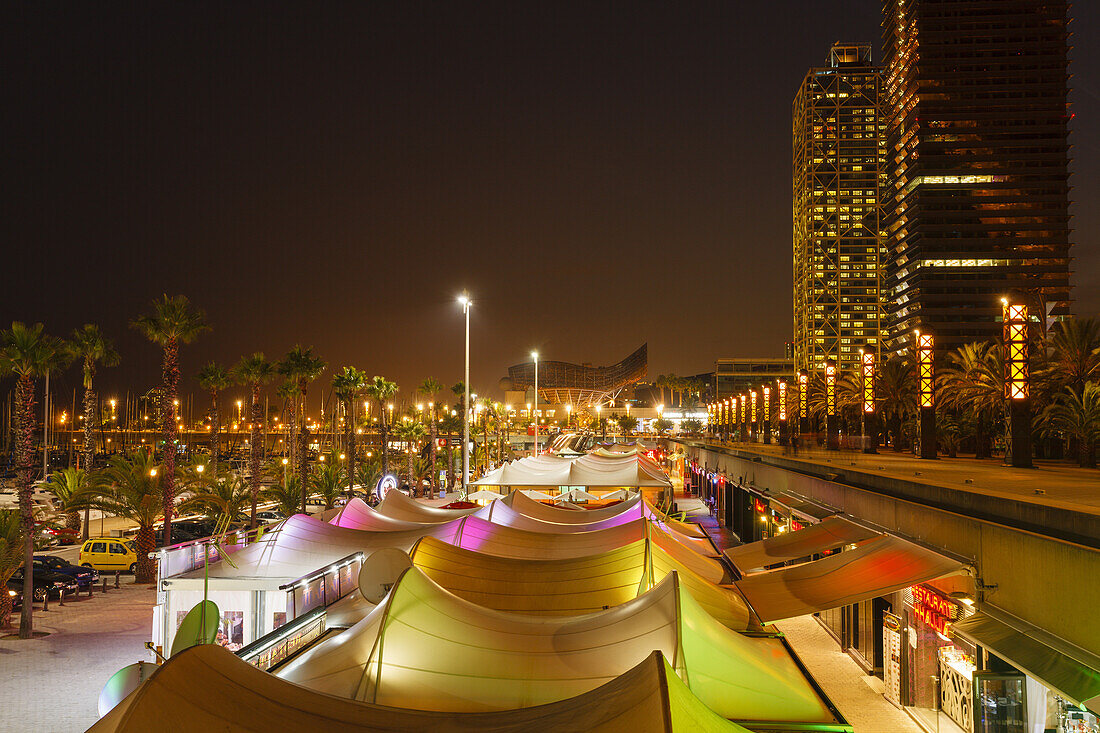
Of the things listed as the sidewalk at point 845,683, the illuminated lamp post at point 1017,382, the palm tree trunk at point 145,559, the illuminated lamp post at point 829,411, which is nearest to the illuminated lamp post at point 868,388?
the illuminated lamp post at point 829,411

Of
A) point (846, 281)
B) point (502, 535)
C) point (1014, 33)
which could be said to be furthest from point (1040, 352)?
point (846, 281)

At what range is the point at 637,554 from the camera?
10617 mm

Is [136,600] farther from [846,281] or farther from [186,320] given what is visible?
[846,281]

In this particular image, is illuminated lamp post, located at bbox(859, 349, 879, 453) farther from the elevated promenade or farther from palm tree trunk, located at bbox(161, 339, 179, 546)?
palm tree trunk, located at bbox(161, 339, 179, 546)

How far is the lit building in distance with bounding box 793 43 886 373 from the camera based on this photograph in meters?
157

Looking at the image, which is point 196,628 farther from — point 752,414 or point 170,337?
point 752,414

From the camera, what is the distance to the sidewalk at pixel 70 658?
1420 centimetres

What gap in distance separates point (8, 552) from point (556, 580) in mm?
20193

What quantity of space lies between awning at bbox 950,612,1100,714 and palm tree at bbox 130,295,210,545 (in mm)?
27914

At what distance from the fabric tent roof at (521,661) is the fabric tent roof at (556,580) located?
Result: 3010 mm

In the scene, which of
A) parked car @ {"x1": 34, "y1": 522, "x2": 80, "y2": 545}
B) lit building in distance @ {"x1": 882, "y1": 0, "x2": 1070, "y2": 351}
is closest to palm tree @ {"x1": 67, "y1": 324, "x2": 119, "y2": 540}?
parked car @ {"x1": 34, "y1": 522, "x2": 80, "y2": 545}

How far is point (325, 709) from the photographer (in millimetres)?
4797

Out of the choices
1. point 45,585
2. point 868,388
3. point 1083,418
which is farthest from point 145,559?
point 1083,418

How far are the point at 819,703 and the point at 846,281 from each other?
16426 cm
